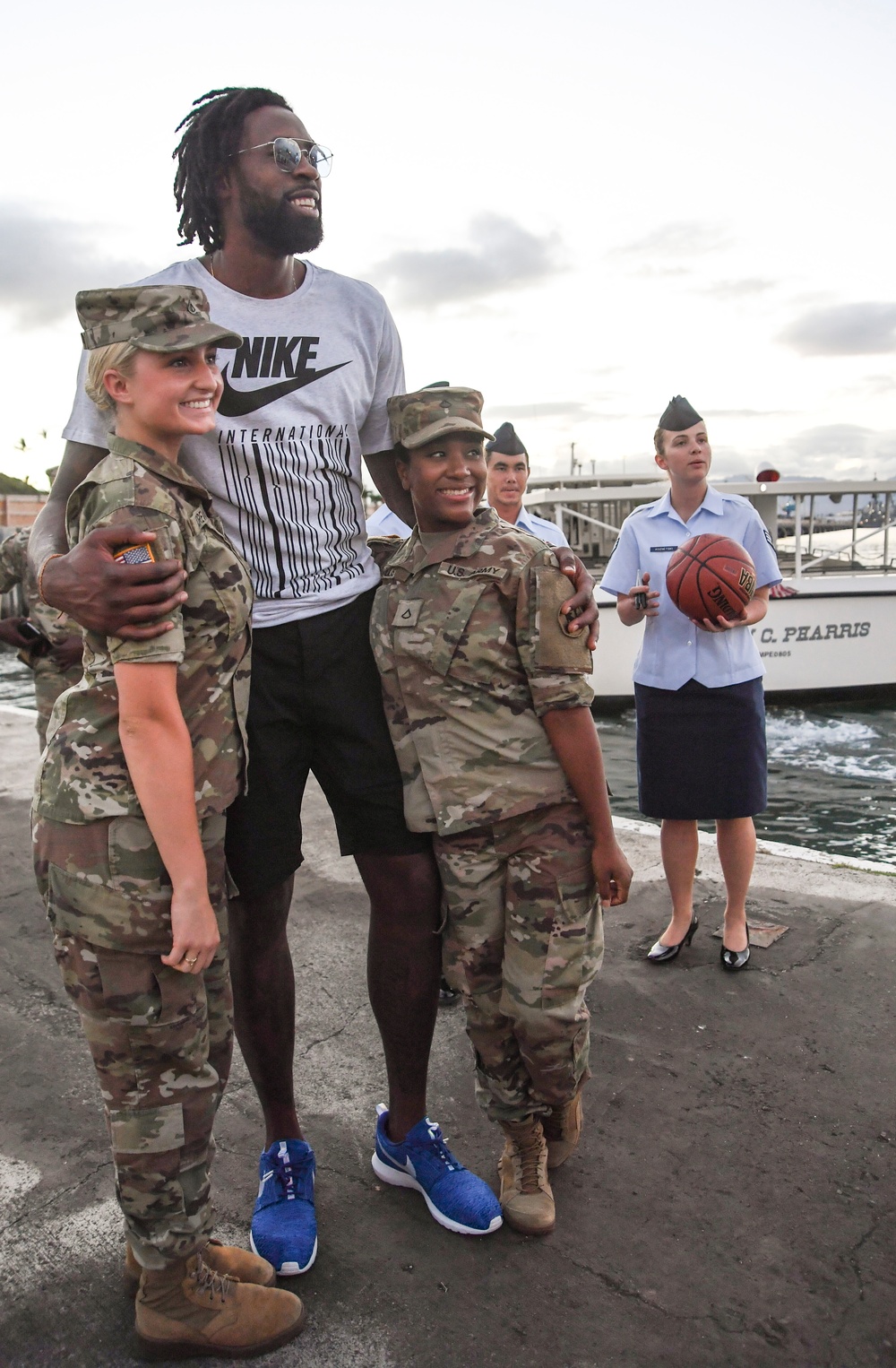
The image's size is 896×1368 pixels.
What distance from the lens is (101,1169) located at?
2.71 m

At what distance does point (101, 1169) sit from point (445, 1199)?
0.95m

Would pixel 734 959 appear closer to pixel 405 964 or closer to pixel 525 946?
pixel 525 946

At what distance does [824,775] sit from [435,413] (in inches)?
384

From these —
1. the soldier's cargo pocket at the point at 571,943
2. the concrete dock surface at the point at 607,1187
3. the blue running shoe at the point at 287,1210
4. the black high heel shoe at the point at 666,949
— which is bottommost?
the concrete dock surface at the point at 607,1187

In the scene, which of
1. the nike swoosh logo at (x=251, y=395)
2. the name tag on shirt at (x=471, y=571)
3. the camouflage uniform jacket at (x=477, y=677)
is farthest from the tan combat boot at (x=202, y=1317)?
the nike swoosh logo at (x=251, y=395)

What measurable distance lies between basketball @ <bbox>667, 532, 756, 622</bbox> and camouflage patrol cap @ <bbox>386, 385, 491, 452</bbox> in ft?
5.56

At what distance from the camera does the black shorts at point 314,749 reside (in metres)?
2.38

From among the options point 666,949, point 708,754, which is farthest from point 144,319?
point 666,949

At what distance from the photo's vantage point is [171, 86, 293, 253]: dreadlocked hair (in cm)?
241

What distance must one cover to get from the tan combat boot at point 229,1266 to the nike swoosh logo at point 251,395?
187cm

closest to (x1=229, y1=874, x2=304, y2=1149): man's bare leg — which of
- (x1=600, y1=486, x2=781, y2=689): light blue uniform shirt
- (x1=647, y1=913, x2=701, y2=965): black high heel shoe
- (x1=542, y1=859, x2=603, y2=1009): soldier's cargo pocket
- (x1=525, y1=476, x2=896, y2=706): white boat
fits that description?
(x1=542, y1=859, x2=603, y2=1009): soldier's cargo pocket

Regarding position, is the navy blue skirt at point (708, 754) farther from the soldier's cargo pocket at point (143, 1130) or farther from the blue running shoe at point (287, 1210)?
the soldier's cargo pocket at point (143, 1130)

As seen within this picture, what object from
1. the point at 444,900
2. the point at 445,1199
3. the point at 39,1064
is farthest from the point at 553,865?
the point at 39,1064

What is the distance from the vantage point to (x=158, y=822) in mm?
1921
